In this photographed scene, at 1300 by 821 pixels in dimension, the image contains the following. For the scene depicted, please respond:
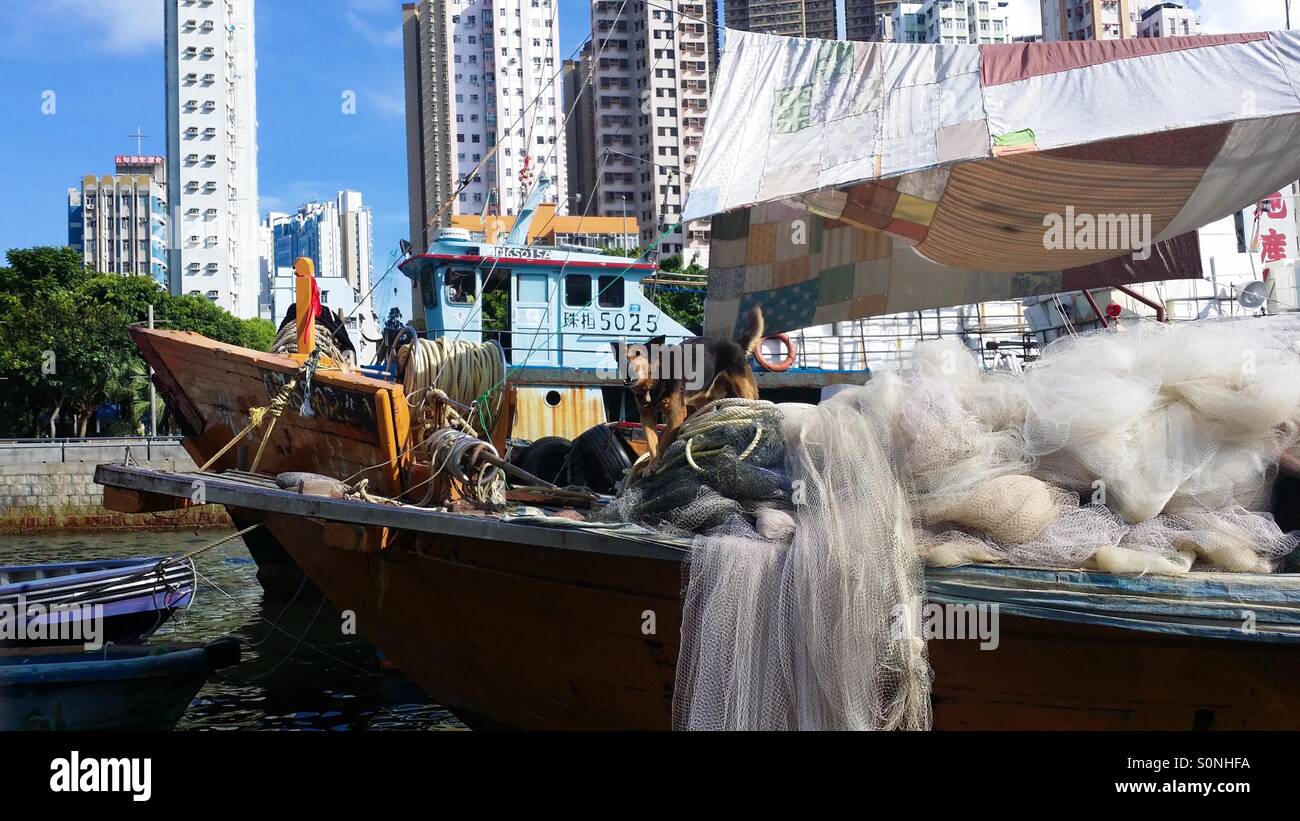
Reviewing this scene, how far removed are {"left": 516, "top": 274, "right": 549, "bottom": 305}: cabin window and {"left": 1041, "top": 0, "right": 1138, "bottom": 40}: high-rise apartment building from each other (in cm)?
6920

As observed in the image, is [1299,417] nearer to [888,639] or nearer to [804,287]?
[888,639]

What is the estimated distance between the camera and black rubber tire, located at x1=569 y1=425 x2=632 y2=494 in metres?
8.98

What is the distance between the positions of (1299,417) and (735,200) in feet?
20.8

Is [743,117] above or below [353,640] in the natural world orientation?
above

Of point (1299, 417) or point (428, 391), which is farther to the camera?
point (428, 391)

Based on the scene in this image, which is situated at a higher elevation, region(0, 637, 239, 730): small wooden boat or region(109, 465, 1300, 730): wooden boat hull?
region(109, 465, 1300, 730): wooden boat hull

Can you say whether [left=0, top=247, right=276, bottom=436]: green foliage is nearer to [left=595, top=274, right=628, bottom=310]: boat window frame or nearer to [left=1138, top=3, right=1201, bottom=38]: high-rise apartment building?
[left=595, top=274, right=628, bottom=310]: boat window frame

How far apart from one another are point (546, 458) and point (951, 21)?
103961mm

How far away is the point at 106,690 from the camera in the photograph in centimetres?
667

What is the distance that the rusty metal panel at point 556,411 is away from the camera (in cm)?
1436

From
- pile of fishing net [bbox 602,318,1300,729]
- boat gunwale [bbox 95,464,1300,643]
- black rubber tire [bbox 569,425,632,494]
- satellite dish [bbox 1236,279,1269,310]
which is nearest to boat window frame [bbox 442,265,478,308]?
black rubber tire [bbox 569,425,632,494]

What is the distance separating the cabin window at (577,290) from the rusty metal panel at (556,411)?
2203 mm

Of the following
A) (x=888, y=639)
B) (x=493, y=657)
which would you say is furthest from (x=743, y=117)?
(x=888, y=639)
